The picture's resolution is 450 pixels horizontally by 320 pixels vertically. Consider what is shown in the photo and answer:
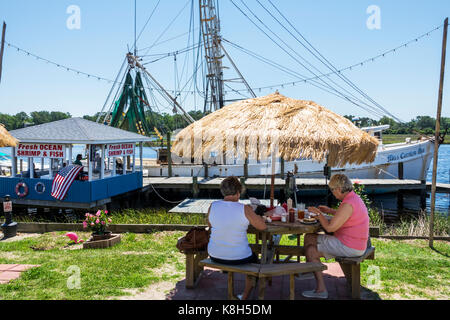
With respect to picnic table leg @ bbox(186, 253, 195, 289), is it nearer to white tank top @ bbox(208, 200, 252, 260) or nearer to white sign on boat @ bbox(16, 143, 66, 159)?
white tank top @ bbox(208, 200, 252, 260)

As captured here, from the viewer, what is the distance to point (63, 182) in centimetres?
1345

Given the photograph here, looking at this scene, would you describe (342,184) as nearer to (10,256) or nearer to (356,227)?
(356,227)

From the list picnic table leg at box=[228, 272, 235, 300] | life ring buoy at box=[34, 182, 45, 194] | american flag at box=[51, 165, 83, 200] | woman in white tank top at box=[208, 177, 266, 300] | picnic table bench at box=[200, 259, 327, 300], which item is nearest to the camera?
picnic table bench at box=[200, 259, 327, 300]

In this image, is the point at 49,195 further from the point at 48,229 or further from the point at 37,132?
the point at 48,229

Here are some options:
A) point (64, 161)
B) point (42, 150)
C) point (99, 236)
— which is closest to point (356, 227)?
point (99, 236)

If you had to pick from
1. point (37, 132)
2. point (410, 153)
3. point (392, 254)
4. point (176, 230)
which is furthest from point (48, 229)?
point (410, 153)

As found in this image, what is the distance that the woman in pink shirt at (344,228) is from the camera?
4.51 metres

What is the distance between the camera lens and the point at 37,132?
1458 centimetres

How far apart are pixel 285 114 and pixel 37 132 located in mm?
11955

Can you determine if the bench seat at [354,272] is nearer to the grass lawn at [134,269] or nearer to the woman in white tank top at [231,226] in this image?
the grass lawn at [134,269]

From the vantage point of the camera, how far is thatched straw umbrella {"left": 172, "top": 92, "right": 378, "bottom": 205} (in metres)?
5.38

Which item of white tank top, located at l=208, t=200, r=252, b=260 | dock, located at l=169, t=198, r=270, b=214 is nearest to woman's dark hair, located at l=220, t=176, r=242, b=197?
Answer: white tank top, located at l=208, t=200, r=252, b=260

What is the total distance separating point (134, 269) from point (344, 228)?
3216 millimetres

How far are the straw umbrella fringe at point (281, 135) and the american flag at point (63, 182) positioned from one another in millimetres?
8672
